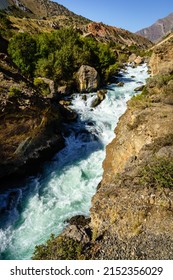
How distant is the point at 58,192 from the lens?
22734 mm

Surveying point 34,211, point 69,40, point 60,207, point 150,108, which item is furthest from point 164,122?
point 69,40

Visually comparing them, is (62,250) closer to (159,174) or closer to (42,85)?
(159,174)

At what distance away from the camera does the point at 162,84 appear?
104ft

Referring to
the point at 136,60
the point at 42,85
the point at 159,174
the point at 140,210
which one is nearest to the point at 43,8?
the point at 136,60

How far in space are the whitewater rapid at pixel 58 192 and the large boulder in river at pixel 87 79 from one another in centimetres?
702

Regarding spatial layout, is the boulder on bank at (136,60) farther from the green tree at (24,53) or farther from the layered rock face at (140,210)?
the layered rock face at (140,210)

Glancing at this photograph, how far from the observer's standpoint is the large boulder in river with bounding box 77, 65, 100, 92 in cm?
4078

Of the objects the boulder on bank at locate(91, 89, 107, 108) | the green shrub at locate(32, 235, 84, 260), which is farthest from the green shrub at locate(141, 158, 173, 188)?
the boulder on bank at locate(91, 89, 107, 108)

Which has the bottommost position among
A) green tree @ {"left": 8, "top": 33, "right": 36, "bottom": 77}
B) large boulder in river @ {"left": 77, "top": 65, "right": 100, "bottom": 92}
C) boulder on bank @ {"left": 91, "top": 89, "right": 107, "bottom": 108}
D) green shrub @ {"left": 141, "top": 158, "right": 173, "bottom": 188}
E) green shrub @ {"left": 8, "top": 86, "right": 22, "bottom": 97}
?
green shrub @ {"left": 141, "top": 158, "right": 173, "bottom": 188}

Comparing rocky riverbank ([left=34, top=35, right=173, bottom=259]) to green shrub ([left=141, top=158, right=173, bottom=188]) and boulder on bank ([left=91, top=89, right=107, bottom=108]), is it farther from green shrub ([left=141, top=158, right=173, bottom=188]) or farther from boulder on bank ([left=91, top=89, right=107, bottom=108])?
boulder on bank ([left=91, top=89, right=107, bottom=108])

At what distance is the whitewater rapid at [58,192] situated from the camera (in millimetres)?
18828

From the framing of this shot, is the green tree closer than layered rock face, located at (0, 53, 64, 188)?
No

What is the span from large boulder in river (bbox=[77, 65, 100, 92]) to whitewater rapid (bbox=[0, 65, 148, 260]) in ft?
23.0

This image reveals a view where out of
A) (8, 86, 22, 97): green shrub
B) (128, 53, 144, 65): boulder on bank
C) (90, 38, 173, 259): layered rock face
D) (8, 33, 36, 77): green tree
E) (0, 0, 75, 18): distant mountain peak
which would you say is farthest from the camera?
(0, 0, 75, 18): distant mountain peak
